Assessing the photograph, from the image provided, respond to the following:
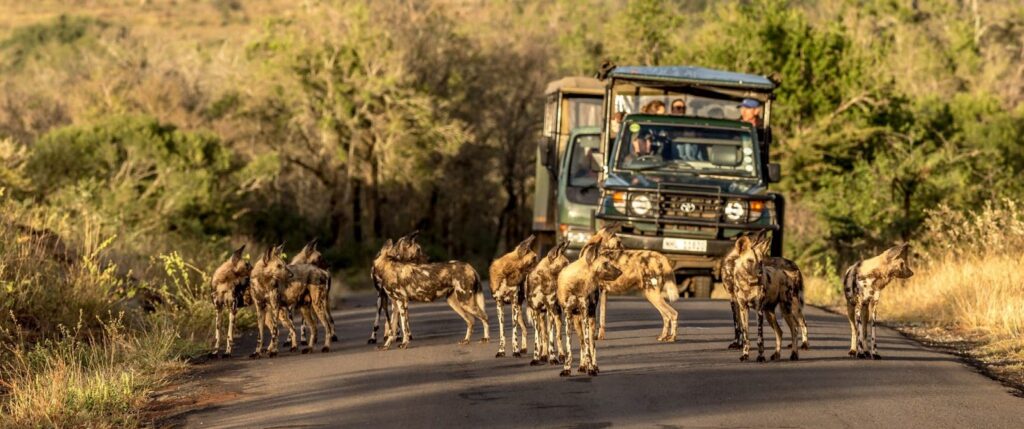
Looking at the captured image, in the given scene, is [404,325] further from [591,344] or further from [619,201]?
[619,201]

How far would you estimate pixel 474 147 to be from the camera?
56.5 metres

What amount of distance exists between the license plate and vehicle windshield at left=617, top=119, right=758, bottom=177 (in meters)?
1.14

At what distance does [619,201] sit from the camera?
22156mm

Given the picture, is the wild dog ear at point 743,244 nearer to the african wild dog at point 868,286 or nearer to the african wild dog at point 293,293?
the african wild dog at point 868,286

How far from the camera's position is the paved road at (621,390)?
10.9 meters

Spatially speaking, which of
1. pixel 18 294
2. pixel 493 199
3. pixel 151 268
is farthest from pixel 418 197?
pixel 18 294

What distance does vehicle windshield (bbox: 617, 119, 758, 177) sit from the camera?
22750 mm

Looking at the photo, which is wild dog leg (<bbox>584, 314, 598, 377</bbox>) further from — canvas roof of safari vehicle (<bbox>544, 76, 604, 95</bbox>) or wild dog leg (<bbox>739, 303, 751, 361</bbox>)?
canvas roof of safari vehicle (<bbox>544, 76, 604, 95</bbox>)

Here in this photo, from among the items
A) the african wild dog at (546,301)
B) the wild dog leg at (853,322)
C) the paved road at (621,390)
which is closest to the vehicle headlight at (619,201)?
the paved road at (621,390)

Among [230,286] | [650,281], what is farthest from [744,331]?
[230,286]

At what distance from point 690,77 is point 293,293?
10146mm

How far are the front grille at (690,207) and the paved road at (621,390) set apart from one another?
6.00m

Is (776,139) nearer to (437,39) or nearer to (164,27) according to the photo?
(437,39)

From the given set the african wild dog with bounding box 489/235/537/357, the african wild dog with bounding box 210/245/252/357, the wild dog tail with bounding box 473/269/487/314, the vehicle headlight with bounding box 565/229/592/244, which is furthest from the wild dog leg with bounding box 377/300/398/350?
the vehicle headlight with bounding box 565/229/592/244
